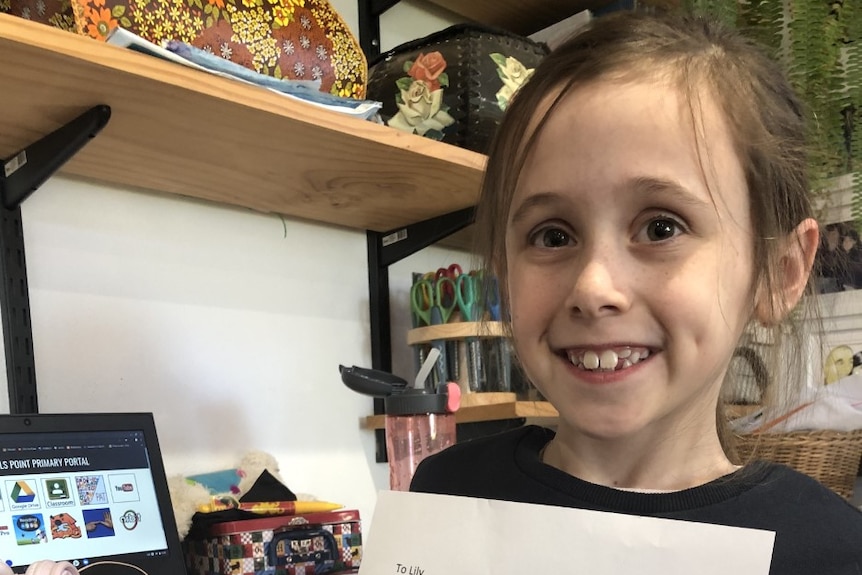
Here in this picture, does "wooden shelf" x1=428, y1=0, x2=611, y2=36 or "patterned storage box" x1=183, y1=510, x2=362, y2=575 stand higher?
"wooden shelf" x1=428, y1=0, x2=611, y2=36

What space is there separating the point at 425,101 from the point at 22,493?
62 centimetres

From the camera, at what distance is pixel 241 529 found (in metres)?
0.78

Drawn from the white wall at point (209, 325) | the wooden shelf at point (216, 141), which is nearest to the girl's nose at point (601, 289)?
the wooden shelf at point (216, 141)

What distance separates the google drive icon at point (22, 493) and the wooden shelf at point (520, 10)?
0.92m

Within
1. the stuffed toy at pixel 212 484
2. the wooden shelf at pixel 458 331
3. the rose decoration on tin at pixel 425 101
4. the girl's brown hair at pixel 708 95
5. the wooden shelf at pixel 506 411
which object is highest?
the rose decoration on tin at pixel 425 101

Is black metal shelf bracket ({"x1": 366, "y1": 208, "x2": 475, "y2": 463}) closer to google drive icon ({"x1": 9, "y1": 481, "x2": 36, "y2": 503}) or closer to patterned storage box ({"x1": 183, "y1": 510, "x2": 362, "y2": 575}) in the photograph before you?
patterned storage box ({"x1": 183, "y1": 510, "x2": 362, "y2": 575})

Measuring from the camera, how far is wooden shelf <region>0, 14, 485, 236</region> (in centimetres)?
65

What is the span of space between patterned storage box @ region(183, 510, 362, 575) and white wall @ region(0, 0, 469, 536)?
0.15 metres

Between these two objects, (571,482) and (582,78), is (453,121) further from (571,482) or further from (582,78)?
(571,482)

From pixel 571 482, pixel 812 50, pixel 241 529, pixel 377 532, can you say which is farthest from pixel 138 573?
pixel 812 50

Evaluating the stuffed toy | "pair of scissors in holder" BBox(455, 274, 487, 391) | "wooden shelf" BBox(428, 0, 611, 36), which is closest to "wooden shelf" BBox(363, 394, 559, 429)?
"pair of scissors in holder" BBox(455, 274, 487, 391)

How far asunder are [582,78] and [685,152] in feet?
0.35

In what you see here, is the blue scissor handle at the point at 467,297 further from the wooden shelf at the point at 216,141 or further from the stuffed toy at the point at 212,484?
the stuffed toy at the point at 212,484

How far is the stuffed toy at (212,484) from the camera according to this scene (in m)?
0.85
